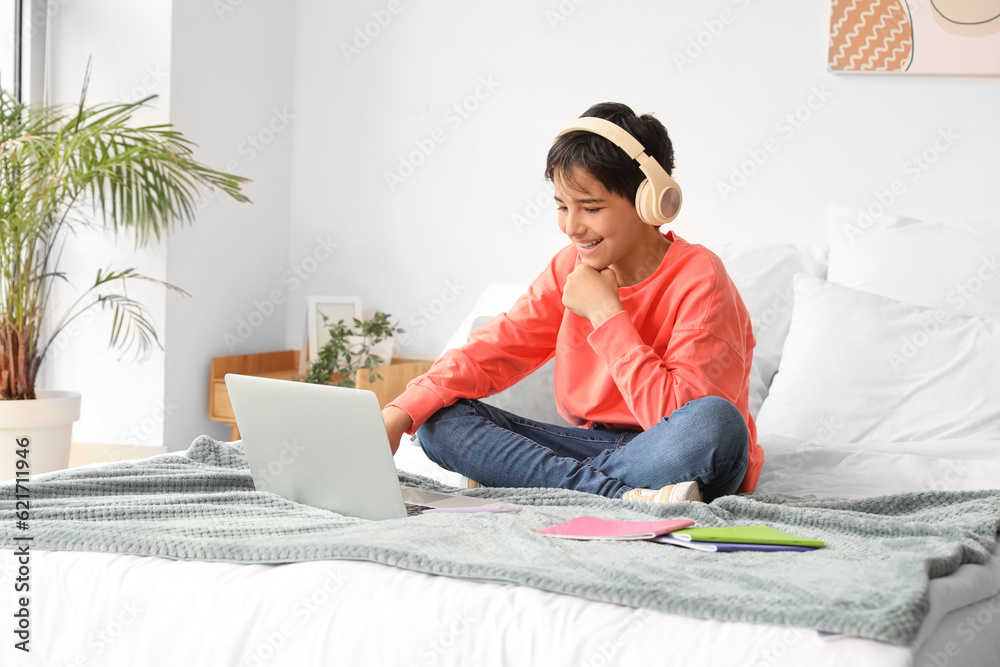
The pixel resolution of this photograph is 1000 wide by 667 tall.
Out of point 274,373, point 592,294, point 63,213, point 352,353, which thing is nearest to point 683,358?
point 592,294

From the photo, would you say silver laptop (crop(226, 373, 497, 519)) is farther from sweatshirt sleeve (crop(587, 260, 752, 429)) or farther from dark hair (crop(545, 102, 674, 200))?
dark hair (crop(545, 102, 674, 200))

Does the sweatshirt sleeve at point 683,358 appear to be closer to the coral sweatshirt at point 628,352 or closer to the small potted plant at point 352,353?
the coral sweatshirt at point 628,352

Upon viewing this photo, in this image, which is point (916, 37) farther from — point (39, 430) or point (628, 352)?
point (39, 430)

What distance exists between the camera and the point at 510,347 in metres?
1.73

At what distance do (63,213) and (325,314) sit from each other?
2.57 ft

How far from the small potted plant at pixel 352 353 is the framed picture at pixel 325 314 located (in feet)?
0.46

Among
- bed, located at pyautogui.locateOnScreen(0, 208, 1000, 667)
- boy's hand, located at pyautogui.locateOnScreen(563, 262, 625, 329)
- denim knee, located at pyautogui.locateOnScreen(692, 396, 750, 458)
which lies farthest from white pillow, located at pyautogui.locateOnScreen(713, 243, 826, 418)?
denim knee, located at pyautogui.locateOnScreen(692, 396, 750, 458)

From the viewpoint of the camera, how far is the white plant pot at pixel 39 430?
2377mm

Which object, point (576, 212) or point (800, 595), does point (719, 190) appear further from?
point (800, 595)

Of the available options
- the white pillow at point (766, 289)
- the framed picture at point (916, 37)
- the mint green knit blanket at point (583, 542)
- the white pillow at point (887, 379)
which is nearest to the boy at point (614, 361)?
the mint green knit blanket at point (583, 542)

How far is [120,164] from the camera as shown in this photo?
253cm

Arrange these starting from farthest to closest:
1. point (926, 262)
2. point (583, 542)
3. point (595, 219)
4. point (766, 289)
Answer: point (766, 289)
point (926, 262)
point (595, 219)
point (583, 542)

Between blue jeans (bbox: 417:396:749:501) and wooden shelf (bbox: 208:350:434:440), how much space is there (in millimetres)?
1018

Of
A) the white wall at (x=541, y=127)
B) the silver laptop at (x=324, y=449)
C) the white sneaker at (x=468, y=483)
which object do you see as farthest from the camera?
the white wall at (x=541, y=127)
